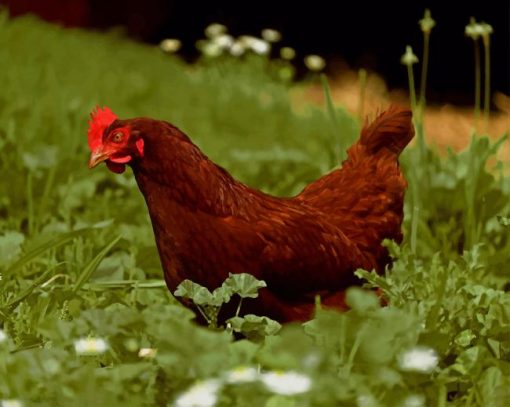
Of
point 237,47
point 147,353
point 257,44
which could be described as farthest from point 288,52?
point 147,353

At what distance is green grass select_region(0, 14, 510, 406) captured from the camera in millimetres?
1752

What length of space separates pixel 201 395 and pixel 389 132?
1424mm

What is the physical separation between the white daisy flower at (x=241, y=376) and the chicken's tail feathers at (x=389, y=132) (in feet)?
4.18

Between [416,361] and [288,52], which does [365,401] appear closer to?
[416,361]

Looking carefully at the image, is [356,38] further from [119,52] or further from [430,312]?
[430,312]

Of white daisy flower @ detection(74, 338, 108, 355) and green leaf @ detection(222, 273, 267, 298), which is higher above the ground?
green leaf @ detection(222, 273, 267, 298)

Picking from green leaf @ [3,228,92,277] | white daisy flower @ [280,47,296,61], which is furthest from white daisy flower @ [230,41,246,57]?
green leaf @ [3,228,92,277]

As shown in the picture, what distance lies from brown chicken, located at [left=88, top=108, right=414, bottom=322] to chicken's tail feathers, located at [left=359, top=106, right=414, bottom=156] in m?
0.37

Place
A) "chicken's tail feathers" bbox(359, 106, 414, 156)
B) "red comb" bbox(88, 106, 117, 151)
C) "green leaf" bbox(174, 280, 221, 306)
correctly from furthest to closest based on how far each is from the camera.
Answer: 1. "chicken's tail feathers" bbox(359, 106, 414, 156)
2. "red comb" bbox(88, 106, 117, 151)
3. "green leaf" bbox(174, 280, 221, 306)

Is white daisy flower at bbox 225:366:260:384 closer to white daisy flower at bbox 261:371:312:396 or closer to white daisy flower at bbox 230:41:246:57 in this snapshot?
white daisy flower at bbox 261:371:312:396

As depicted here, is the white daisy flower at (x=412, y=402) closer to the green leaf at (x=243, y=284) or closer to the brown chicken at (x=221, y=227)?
the green leaf at (x=243, y=284)

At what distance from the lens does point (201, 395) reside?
5.39 ft

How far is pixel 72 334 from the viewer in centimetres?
188

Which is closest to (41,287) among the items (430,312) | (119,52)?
(430,312)
